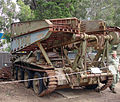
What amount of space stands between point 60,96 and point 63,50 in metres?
2.33

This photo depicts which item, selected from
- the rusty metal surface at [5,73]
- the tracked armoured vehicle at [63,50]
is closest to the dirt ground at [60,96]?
the tracked armoured vehicle at [63,50]

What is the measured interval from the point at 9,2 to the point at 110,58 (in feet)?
37.4

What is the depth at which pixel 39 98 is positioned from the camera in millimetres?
7730

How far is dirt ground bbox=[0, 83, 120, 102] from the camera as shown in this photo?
750cm

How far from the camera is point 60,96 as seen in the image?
325 inches

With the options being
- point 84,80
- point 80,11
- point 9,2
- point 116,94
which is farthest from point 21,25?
point 80,11

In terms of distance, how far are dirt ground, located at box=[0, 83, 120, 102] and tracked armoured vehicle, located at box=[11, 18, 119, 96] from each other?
15.9 inches

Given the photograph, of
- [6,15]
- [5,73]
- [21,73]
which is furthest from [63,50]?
[6,15]

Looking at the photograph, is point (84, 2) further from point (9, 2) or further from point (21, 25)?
point (21, 25)

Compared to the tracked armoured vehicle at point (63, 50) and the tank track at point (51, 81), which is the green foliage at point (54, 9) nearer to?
the tracked armoured vehicle at point (63, 50)

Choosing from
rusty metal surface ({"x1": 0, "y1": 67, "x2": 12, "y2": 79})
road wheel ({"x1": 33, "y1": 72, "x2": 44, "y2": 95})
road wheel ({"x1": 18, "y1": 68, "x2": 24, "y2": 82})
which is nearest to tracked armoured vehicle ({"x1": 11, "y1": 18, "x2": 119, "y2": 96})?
road wheel ({"x1": 33, "y1": 72, "x2": 44, "y2": 95})

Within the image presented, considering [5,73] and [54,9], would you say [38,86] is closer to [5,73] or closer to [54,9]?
[5,73]

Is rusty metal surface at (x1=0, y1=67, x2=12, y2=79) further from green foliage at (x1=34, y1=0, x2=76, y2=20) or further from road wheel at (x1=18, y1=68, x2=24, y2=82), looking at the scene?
green foliage at (x1=34, y1=0, x2=76, y2=20)

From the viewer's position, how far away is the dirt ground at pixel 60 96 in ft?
24.6
